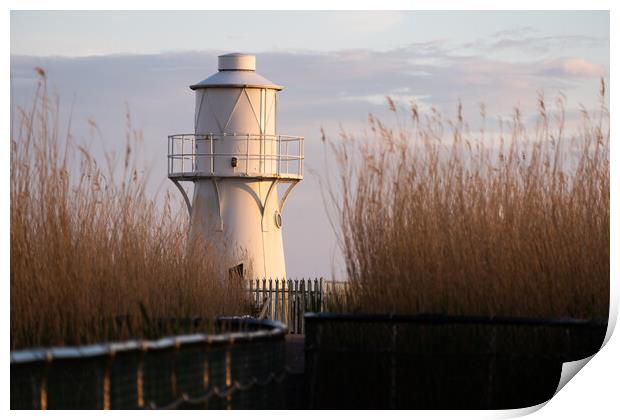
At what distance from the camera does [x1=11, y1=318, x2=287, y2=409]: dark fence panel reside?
3.84 meters

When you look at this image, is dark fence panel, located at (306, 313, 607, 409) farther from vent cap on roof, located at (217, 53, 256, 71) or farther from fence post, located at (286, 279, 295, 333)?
vent cap on roof, located at (217, 53, 256, 71)

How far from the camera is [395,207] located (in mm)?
5930

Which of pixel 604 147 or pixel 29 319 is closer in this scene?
pixel 29 319

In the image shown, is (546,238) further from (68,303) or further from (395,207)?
(68,303)

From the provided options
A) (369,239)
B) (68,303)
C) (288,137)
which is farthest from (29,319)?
(288,137)

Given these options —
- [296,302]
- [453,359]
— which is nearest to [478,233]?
[453,359]

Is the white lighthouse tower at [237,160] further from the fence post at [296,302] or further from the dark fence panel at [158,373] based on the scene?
the dark fence panel at [158,373]

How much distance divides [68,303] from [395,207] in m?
1.89

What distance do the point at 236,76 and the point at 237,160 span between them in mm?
1072

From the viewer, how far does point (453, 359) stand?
5305mm

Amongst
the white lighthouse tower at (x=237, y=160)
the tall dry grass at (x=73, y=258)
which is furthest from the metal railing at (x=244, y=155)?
the tall dry grass at (x=73, y=258)

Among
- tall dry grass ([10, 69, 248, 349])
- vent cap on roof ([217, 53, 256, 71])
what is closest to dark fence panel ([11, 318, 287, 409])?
tall dry grass ([10, 69, 248, 349])
